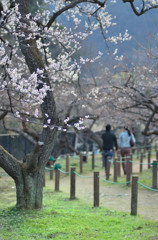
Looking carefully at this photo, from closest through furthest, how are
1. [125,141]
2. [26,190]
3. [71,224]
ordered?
[71,224] → [26,190] → [125,141]

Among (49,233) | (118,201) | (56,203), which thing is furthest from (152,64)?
(49,233)

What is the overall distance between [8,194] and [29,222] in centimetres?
348

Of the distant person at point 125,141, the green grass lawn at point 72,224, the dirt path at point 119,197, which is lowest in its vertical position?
the dirt path at point 119,197

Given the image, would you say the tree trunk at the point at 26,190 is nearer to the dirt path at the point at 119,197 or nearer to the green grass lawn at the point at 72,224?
the green grass lawn at the point at 72,224

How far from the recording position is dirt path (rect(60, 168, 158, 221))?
7.86 m

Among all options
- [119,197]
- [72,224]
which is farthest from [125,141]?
[72,224]

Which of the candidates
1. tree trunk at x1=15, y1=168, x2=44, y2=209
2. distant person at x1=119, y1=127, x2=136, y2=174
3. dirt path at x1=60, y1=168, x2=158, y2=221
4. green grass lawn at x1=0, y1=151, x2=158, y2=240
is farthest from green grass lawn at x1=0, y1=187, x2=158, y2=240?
distant person at x1=119, y1=127, x2=136, y2=174

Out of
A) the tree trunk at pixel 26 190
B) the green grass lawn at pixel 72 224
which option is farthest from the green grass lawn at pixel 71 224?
the tree trunk at pixel 26 190

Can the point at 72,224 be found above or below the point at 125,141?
below

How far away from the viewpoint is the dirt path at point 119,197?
7.86 meters

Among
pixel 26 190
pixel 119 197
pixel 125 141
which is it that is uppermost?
pixel 125 141

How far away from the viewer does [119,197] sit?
9.46 m

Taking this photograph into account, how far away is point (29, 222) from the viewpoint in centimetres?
630

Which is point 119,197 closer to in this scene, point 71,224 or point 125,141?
point 71,224
